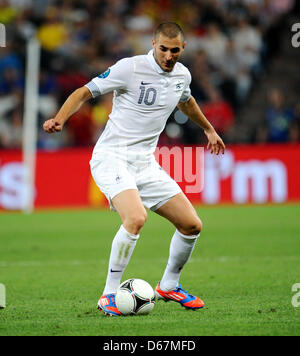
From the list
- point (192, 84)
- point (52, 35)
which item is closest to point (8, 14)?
point (52, 35)

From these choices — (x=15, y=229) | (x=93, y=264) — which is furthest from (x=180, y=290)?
(x=15, y=229)

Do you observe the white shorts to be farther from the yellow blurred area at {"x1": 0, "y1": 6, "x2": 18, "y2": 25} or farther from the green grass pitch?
the yellow blurred area at {"x1": 0, "y1": 6, "x2": 18, "y2": 25}

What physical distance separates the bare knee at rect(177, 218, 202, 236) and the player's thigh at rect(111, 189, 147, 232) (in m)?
0.50

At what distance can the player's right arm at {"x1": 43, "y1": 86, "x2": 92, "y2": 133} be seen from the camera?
549cm

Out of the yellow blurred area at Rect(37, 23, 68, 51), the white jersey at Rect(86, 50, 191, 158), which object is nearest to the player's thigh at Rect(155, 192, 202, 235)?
the white jersey at Rect(86, 50, 191, 158)

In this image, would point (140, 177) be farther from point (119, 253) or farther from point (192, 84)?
point (192, 84)

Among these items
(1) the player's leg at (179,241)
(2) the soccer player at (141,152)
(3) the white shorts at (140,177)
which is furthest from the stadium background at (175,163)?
(3) the white shorts at (140,177)

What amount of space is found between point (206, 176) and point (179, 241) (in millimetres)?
9876

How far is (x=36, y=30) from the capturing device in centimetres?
1889

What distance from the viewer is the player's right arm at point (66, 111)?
549 centimetres

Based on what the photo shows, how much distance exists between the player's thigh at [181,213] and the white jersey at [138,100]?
0.46 m

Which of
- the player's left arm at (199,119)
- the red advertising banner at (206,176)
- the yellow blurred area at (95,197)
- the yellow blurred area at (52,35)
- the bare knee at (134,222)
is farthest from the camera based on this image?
the yellow blurred area at (52,35)

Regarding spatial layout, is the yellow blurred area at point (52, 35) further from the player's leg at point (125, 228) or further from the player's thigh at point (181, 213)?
the player's leg at point (125, 228)

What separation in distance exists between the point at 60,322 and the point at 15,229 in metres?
7.51
